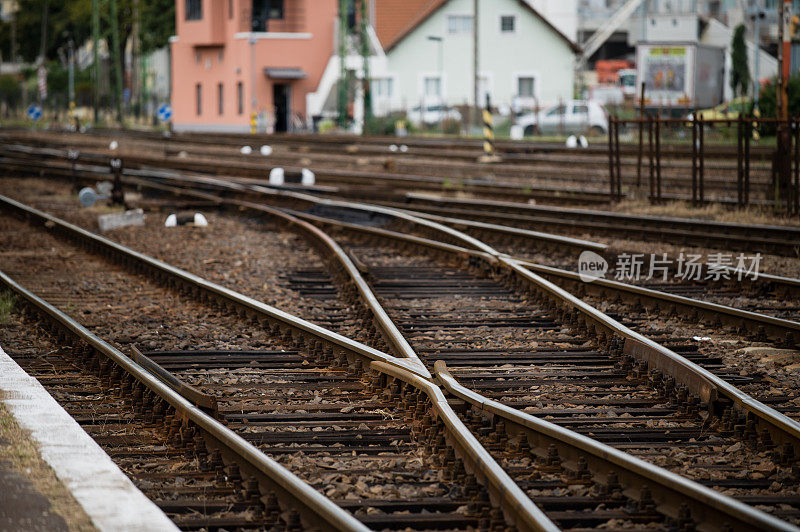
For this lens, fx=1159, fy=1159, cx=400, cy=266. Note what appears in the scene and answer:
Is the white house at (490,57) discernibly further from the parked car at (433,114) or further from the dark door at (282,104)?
the parked car at (433,114)

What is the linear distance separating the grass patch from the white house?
5095cm

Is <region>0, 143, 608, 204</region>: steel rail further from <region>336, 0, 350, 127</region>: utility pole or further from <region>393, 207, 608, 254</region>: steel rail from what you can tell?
<region>336, 0, 350, 127</region>: utility pole

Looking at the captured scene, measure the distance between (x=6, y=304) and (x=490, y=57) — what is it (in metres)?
53.4

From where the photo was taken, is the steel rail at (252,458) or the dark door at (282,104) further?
the dark door at (282,104)

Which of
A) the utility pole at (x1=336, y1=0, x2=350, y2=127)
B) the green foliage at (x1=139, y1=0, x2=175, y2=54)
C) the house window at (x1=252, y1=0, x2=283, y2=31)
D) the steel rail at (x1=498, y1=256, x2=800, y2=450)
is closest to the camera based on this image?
the steel rail at (x1=498, y1=256, x2=800, y2=450)

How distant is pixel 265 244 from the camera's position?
15859 millimetres

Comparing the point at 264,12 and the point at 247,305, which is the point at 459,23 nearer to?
the point at 264,12

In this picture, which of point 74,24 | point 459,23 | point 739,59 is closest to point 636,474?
point 739,59

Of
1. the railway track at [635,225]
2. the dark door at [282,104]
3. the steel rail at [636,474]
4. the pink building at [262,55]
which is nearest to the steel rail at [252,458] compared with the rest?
the steel rail at [636,474]

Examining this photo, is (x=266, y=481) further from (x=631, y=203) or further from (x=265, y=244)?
(x=631, y=203)

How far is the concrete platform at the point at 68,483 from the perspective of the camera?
15.7 feet

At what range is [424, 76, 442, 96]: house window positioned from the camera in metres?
62.4

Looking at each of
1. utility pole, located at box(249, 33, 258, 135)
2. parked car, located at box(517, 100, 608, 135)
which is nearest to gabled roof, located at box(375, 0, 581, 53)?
utility pole, located at box(249, 33, 258, 135)

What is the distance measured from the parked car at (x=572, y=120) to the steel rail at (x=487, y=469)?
39.8 metres
